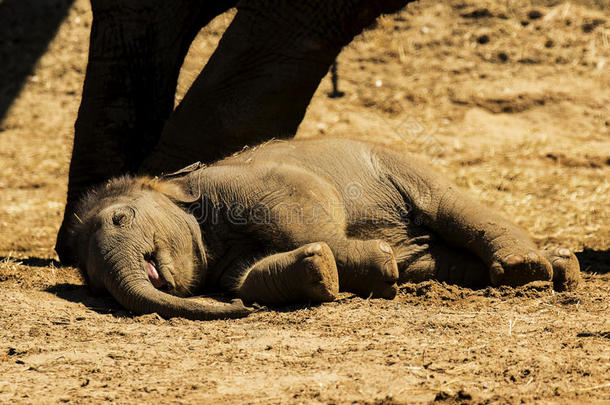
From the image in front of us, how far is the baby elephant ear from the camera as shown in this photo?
4766mm

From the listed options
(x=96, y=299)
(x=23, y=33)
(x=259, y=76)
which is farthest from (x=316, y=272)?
(x=23, y=33)

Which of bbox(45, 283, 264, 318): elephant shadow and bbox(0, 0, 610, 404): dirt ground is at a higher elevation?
bbox(0, 0, 610, 404): dirt ground

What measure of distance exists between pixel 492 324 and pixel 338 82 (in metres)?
7.39

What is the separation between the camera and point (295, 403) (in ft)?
9.55

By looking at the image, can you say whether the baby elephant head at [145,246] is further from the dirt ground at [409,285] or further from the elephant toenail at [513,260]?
the elephant toenail at [513,260]

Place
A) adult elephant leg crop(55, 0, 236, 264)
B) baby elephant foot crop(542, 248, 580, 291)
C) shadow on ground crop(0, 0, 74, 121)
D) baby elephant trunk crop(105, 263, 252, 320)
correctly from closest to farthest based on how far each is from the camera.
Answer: baby elephant trunk crop(105, 263, 252, 320)
baby elephant foot crop(542, 248, 580, 291)
adult elephant leg crop(55, 0, 236, 264)
shadow on ground crop(0, 0, 74, 121)

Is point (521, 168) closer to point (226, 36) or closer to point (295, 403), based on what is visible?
point (226, 36)

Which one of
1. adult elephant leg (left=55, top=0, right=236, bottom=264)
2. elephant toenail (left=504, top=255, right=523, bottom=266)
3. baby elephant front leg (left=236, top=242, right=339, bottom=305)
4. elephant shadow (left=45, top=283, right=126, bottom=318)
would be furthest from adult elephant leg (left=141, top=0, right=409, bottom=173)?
elephant toenail (left=504, top=255, right=523, bottom=266)

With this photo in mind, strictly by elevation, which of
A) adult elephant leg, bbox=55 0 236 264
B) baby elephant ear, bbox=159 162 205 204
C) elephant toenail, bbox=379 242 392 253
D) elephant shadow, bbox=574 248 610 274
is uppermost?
adult elephant leg, bbox=55 0 236 264

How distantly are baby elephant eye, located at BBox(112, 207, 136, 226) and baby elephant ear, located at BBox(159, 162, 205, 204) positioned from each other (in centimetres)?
36

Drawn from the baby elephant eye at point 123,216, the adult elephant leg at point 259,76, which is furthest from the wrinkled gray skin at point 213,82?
the baby elephant eye at point 123,216

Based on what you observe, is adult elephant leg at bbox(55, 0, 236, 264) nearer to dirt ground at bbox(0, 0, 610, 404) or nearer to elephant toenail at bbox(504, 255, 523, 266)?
dirt ground at bbox(0, 0, 610, 404)

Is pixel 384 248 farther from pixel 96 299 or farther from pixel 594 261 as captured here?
pixel 594 261

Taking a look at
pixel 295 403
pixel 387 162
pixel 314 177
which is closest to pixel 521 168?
pixel 387 162
